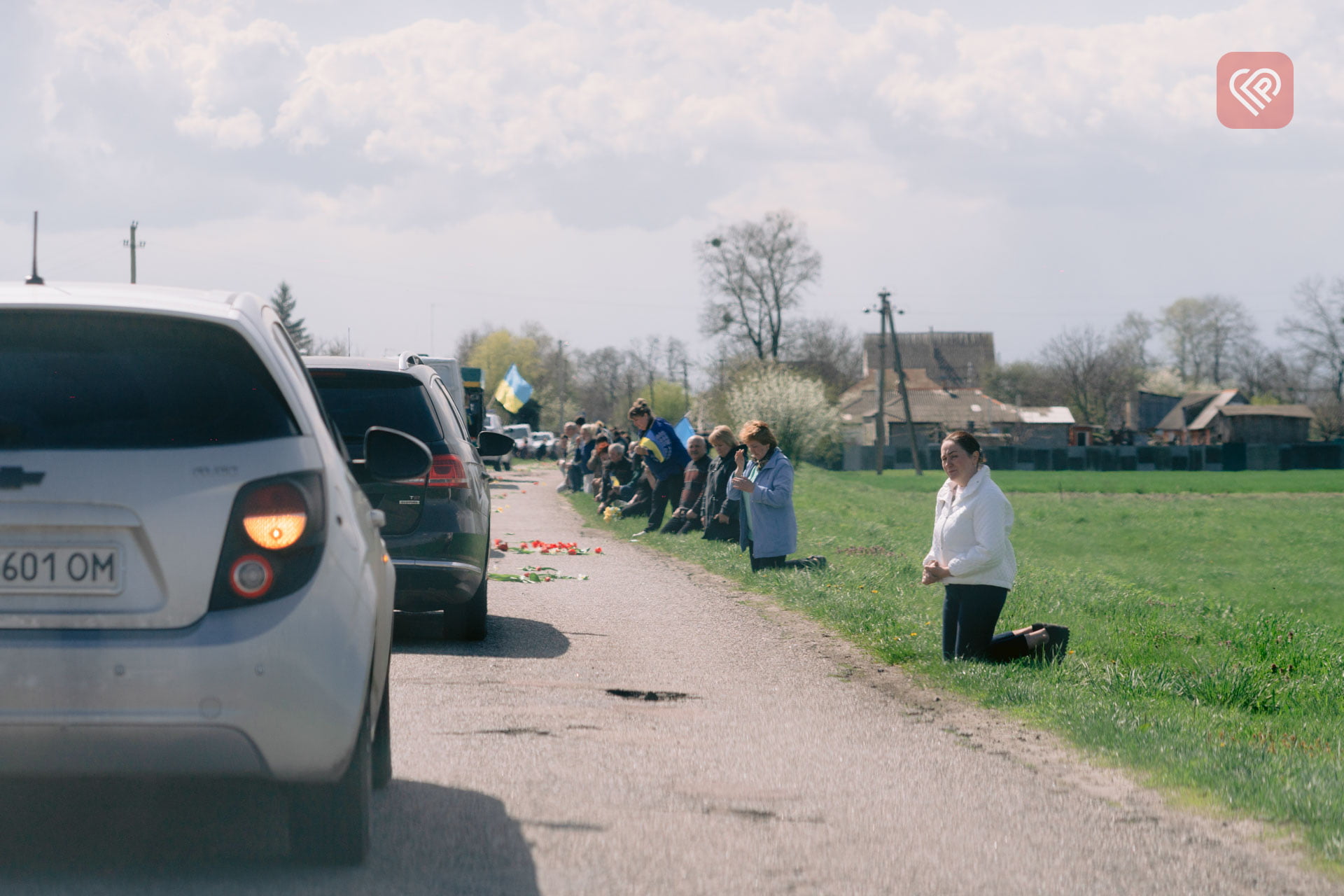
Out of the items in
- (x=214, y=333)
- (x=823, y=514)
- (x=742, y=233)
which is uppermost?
(x=742, y=233)

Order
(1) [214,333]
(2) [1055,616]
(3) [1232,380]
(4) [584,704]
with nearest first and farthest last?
(1) [214,333] < (4) [584,704] < (2) [1055,616] < (3) [1232,380]

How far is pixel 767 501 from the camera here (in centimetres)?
1333

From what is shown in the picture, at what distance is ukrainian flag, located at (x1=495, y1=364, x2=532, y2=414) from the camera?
46625 millimetres

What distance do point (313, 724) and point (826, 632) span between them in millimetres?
6861

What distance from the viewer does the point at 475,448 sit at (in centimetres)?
1029

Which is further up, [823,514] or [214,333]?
[214,333]

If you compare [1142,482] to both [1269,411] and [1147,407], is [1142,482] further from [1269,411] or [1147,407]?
[1147,407]

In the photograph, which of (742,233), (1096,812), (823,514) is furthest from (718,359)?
(1096,812)

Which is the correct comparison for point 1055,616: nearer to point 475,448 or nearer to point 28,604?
point 475,448

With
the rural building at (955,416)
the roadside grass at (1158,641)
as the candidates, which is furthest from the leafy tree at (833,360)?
the roadside grass at (1158,641)

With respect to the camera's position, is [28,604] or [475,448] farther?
[475,448]

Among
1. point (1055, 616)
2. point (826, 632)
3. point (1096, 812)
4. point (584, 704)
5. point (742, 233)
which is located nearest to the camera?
point (1096, 812)

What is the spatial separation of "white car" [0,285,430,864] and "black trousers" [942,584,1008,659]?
4993 mm

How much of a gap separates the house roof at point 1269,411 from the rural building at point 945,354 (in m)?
42.3
